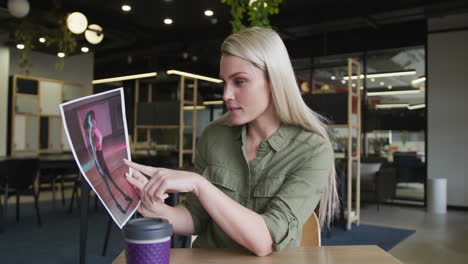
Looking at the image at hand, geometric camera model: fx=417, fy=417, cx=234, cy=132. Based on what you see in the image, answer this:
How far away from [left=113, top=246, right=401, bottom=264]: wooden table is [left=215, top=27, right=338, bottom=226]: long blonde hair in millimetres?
368

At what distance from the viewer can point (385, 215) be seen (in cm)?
740

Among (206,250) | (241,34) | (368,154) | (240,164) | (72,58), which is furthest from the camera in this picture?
(72,58)

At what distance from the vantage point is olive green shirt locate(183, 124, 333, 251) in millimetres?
1153

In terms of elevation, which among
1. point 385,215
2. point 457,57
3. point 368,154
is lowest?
point 385,215

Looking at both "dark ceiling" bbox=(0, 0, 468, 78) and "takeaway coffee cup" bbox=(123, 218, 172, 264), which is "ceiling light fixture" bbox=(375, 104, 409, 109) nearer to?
"dark ceiling" bbox=(0, 0, 468, 78)

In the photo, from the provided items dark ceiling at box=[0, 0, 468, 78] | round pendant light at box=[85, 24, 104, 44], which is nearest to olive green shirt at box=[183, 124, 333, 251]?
round pendant light at box=[85, 24, 104, 44]

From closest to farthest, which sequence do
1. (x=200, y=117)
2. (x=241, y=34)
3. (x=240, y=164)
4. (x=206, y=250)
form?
1. (x=206, y=250)
2. (x=241, y=34)
3. (x=240, y=164)
4. (x=200, y=117)

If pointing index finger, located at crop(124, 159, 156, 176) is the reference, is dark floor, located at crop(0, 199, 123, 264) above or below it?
below

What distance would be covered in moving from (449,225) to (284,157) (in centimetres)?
621

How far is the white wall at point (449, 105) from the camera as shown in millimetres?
8094

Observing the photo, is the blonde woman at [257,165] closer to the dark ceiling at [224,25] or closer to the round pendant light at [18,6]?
the round pendant light at [18,6]

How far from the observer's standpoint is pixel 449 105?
8211 millimetres

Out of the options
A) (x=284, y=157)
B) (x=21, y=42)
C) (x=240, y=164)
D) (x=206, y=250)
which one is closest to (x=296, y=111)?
(x=284, y=157)

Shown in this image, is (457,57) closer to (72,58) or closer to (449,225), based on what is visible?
(449,225)
